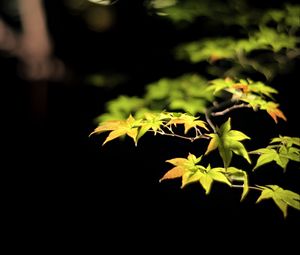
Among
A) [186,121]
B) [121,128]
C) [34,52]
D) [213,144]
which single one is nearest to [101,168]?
[121,128]

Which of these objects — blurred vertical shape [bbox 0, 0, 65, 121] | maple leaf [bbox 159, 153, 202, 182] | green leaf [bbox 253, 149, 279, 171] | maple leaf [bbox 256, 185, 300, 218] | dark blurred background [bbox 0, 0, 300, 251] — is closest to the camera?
maple leaf [bbox 256, 185, 300, 218]

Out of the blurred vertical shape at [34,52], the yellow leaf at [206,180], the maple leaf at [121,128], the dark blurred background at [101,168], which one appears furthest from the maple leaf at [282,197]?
the blurred vertical shape at [34,52]

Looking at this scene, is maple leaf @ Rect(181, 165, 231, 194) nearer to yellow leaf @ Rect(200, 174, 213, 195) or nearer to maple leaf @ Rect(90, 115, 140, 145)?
yellow leaf @ Rect(200, 174, 213, 195)

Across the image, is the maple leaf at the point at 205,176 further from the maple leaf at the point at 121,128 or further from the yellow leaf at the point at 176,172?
the maple leaf at the point at 121,128

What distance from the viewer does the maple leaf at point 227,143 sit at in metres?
1.87

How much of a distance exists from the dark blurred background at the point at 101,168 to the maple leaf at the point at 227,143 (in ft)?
3.98

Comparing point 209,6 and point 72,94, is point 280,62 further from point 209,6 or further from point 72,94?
point 72,94

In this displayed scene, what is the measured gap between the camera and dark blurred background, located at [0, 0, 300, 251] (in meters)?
2.91

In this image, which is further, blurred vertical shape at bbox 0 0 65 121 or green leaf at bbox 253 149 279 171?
blurred vertical shape at bbox 0 0 65 121

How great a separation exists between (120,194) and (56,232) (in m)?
0.69

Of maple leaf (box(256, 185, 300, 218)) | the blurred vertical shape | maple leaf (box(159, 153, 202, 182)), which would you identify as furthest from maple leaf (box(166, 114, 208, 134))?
the blurred vertical shape

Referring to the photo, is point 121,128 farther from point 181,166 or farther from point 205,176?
point 205,176

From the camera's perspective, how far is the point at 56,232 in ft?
9.24

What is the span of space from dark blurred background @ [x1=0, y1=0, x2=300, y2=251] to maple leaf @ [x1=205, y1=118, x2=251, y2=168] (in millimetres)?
1213
